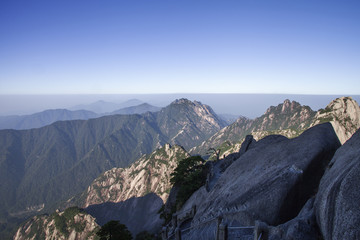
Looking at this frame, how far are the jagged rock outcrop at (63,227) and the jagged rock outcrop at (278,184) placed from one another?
446ft

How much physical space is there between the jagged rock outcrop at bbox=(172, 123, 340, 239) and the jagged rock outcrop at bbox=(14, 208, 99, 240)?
13587 centimetres

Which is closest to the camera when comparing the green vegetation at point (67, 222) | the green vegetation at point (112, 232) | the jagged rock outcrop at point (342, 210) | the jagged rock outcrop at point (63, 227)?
the jagged rock outcrop at point (342, 210)

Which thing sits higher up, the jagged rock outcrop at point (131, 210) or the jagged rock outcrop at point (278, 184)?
the jagged rock outcrop at point (278, 184)

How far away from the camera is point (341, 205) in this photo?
10.6m

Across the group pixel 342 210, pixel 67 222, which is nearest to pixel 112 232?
pixel 342 210

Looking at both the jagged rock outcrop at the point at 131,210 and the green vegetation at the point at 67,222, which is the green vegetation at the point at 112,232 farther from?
the green vegetation at the point at 67,222

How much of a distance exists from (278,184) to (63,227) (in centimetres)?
18203

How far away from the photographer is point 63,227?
15088cm

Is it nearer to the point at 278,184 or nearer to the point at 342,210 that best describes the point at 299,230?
the point at 342,210

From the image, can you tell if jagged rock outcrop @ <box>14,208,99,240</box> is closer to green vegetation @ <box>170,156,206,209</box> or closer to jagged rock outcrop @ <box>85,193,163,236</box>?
jagged rock outcrop @ <box>85,193,163,236</box>

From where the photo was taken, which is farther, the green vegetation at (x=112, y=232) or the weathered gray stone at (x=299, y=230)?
the green vegetation at (x=112, y=232)

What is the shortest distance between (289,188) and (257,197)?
323 centimetres

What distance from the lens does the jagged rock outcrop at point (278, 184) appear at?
1884cm

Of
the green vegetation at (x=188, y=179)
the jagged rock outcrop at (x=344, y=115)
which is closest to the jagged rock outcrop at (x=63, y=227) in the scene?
the green vegetation at (x=188, y=179)
